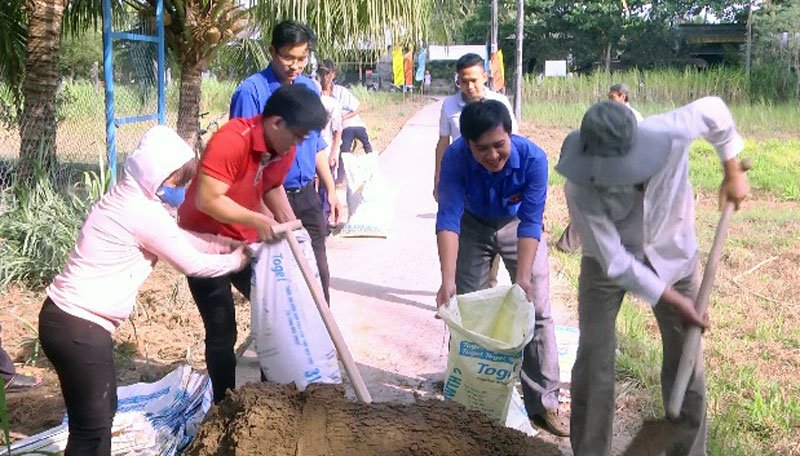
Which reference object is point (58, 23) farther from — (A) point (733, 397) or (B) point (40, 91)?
(A) point (733, 397)

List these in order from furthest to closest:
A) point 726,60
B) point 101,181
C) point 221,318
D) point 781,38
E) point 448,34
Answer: point 726,60 → point 781,38 → point 448,34 → point 101,181 → point 221,318

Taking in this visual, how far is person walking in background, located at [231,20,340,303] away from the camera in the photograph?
4.61m

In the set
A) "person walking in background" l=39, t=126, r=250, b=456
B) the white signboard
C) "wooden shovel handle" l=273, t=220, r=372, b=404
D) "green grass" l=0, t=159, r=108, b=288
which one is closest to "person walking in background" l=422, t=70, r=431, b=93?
the white signboard

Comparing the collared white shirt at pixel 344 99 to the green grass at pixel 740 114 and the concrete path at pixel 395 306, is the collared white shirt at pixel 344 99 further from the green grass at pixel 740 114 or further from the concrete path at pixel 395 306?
the green grass at pixel 740 114

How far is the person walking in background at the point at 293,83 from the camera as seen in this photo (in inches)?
181

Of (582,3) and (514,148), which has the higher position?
(582,3)

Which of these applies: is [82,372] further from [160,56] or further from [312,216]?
[160,56]

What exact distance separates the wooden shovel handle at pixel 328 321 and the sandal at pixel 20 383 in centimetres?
202

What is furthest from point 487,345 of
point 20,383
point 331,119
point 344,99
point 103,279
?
point 344,99

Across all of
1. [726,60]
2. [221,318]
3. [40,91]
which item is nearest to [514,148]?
[221,318]

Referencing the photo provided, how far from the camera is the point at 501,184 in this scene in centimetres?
416

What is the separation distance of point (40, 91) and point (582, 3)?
4306cm

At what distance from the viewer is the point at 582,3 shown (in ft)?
153

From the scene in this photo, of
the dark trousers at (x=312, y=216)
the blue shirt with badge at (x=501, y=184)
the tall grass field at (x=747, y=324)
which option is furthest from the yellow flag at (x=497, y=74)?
the blue shirt with badge at (x=501, y=184)
